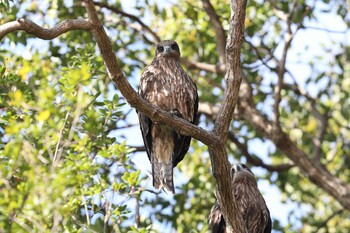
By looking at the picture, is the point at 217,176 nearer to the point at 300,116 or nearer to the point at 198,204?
the point at 198,204

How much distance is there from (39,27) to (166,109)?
1.92m

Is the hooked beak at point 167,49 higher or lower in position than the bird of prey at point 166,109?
higher

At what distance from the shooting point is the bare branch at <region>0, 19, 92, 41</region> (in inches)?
218

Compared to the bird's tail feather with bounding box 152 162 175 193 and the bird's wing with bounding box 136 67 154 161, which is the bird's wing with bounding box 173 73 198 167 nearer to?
the bird's tail feather with bounding box 152 162 175 193

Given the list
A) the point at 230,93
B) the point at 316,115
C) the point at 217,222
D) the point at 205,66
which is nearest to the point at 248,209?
the point at 217,222

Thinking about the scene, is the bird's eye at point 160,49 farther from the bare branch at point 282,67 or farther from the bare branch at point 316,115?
the bare branch at point 316,115

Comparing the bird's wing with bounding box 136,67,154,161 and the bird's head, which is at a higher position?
the bird's head

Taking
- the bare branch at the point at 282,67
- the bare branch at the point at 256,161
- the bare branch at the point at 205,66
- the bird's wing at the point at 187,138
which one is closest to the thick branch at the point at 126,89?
the bird's wing at the point at 187,138

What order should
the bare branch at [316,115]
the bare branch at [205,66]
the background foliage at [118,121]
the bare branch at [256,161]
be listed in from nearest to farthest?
the background foliage at [118,121], the bare branch at [205,66], the bare branch at [256,161], the bare branch at [316,115]

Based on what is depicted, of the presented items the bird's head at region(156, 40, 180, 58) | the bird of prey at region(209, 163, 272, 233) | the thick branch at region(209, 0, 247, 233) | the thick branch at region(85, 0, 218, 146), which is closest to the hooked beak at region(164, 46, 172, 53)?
the bird's head at region(156, 40, 180, 58)

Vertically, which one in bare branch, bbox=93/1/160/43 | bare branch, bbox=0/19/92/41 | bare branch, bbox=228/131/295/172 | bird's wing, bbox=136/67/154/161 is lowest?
bare branch, bbox=0/19/92/41

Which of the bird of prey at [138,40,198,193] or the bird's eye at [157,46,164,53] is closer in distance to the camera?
the bird of prey at [138,40,198,193]

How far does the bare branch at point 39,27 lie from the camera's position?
554 cm

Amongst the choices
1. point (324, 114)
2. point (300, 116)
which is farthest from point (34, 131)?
point (300, 116)
